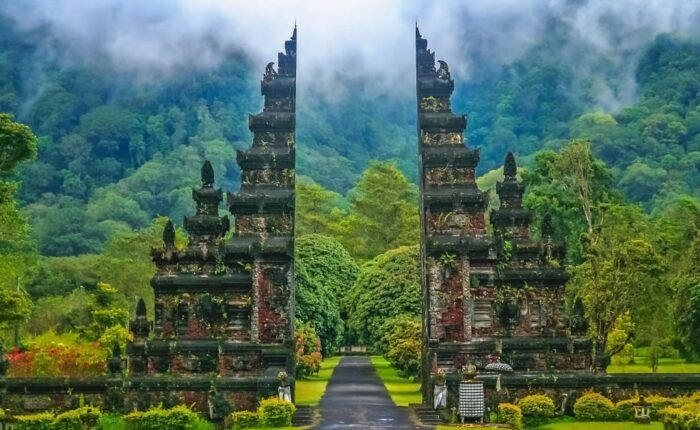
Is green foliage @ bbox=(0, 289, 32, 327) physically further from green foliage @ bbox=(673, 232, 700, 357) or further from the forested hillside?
the forested hillside

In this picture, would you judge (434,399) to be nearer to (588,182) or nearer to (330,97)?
(588,182)

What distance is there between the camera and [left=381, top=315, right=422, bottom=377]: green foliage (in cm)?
4372

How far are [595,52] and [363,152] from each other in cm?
3980

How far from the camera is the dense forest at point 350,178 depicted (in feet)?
165

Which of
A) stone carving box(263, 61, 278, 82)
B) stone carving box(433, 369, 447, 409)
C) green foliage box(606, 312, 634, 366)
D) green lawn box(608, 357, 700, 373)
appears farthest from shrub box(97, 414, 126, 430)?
green lawn box(608, 357, 700, 373)

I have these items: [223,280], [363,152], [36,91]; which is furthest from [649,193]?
[36,91]

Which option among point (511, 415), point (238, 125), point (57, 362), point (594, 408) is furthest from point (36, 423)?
point (238, 125)

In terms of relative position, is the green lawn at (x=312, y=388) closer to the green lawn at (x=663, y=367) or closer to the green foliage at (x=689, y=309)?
the green lawn at (x=663, y=367)

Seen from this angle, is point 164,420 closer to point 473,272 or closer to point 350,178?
point 473,272

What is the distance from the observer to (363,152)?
503 feet

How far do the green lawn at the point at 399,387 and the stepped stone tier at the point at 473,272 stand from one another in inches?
89.7

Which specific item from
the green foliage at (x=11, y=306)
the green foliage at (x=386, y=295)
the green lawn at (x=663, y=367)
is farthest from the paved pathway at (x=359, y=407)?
the green lawn at (x=663, y=367)

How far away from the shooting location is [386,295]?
49.9 m

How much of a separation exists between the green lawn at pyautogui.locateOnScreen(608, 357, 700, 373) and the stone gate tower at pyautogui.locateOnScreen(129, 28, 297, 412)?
2101 centimetres
